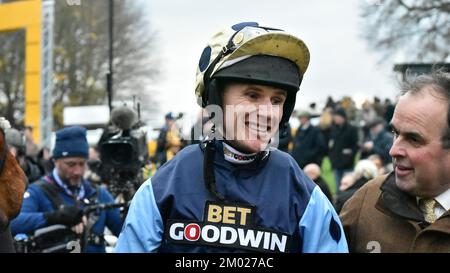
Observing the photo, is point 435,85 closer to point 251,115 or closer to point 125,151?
point 251,115

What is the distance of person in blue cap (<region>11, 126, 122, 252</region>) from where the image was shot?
20.0 ft

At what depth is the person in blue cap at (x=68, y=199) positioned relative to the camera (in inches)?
239

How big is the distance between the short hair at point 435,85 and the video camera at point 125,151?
3.17 m

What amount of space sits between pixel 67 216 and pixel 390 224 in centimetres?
337

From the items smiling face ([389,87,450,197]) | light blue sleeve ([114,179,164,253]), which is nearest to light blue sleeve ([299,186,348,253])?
smiling face ([389,87,450,197])

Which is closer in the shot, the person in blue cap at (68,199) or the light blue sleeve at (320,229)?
the light blue sleeve at (320,229)

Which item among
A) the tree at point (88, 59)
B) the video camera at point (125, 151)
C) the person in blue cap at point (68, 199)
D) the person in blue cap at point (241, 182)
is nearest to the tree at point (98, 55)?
the tree at point (88, 59)

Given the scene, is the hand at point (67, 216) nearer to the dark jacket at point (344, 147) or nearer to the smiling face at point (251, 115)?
the smiling face at point (251, 115)

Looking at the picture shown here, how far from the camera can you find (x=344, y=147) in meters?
14.2

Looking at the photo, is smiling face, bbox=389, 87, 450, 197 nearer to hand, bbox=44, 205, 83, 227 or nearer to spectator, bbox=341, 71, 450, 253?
spectator, bbox=341, 71, 450, 253

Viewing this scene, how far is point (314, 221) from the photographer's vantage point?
284 centimetres

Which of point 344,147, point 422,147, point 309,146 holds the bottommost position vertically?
point 344,147

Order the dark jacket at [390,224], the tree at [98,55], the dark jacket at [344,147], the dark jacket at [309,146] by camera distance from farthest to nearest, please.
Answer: the tree at [98,55]
the dark jacket at [344,147]
the dark jacket at [309,146]
the dark jacket at [390,224]

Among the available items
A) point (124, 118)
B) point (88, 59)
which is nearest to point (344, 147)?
point (124, 118)
